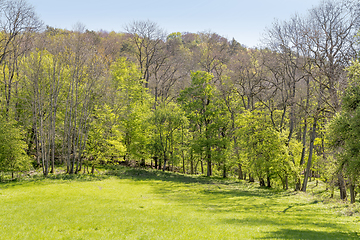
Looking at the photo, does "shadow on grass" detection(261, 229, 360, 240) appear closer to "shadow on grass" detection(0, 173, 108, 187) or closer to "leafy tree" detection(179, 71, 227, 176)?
"shadow on grass" detection(0, 173, 108, 187)

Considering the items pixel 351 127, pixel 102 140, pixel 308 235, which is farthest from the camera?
pixel 102 140

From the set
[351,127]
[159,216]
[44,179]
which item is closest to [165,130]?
[44,179]

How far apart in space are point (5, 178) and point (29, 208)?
45.1 ft

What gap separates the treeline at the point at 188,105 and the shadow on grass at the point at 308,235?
3769 millimetres

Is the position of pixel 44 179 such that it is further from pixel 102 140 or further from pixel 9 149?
pixel 102 140

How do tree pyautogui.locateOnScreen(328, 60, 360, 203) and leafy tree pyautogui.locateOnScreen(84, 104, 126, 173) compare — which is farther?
leafy tree pyautogui.locateOnScreen(84, 104, 126, 173)

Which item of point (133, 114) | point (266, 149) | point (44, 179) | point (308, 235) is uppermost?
point (133, 114)

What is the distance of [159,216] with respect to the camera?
13992mm

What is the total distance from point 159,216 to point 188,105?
2690 centimetres

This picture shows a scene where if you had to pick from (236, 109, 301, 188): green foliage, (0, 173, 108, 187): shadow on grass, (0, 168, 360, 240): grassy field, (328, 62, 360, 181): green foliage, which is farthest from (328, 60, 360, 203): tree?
(0, 173, 108, 187): shadow on grass

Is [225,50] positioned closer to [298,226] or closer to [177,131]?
[177,131]

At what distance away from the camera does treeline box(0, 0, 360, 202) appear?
23.6m

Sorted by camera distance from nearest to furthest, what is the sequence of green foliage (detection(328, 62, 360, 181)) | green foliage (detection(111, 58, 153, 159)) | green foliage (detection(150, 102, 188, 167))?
green foliage (detection(328, 62, 360, 181)) → green foliage (detection(111, 58, 153, 159)) → green foliage (detection(150, 102, 188, 167))

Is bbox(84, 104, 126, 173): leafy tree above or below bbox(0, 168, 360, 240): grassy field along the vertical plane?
above
